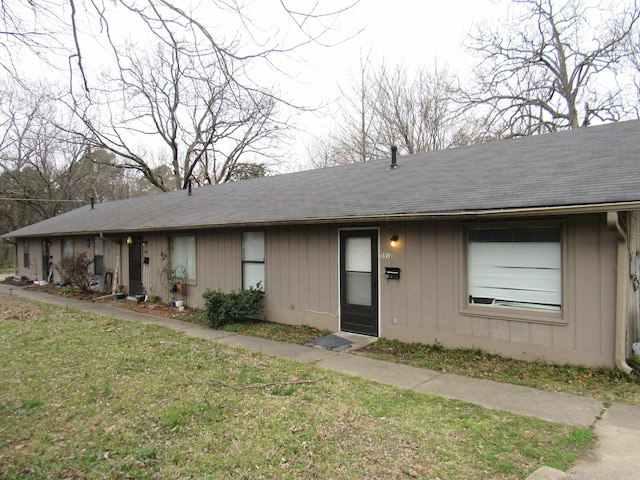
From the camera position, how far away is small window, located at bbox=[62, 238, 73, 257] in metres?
16.9

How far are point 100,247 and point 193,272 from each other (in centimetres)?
623

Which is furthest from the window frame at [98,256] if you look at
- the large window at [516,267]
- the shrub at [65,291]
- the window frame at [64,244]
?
the large window at [516,267]

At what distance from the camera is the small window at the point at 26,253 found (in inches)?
808

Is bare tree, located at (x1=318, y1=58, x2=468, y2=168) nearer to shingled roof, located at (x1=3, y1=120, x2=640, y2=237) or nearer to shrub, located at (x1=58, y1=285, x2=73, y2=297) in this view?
shingled roof, located at (x1=3, y1=120, x2=640, y2=237)

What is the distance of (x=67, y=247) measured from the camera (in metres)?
17.2

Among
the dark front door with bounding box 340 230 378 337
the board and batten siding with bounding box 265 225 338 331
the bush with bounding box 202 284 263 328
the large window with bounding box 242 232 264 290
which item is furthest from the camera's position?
the large window with bounding box 242 232 264 290

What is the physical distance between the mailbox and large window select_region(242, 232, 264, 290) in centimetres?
332

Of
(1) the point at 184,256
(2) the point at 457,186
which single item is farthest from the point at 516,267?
(1) the point at 184,256

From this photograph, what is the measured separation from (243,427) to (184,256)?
8.55 metres

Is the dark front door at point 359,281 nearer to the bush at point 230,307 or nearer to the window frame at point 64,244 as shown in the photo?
the bush at point 230,307

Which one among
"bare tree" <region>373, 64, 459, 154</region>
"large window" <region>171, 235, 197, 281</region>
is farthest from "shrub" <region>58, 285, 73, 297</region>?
"bare tree" <region>373, 64, 459, 154</region>

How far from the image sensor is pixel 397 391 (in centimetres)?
466

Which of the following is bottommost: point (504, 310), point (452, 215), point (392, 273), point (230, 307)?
point (230, 307)

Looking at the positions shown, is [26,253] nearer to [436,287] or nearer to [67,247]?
[67,247]
